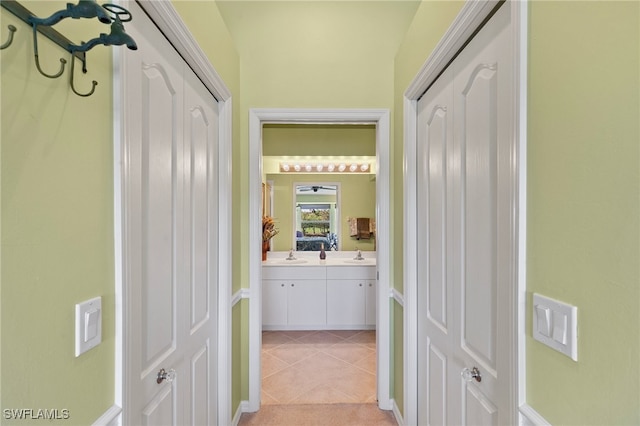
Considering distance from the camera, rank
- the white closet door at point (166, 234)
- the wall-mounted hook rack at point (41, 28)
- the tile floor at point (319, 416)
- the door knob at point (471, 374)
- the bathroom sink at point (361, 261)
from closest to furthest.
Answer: the wall-mounted hook rack at point (41, 28) < the white closet door at point (166, 234) < the door knob at point (471, 374) < the tile floor at point (319, 416) < the bathroom sink at point (361, 261)

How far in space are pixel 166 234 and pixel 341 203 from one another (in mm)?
3087

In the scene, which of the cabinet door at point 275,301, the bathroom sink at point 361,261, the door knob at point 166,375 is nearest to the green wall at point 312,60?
the door knob at point 166,375

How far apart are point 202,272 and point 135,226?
662mm

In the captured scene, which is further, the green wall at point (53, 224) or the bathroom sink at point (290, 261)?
the bathroom sink at point (290, 261)

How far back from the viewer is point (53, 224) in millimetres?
659

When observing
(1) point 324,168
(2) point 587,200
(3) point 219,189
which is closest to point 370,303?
(1) point 324,168

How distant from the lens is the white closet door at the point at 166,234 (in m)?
0.94

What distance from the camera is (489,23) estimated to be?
1.04 metres

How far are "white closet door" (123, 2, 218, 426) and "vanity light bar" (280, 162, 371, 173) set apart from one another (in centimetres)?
243

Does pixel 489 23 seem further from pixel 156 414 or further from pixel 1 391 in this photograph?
pixel 156 414

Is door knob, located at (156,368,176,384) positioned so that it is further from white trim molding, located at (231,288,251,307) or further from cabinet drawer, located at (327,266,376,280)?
cabinet drawer, located at (327,266,376,280)

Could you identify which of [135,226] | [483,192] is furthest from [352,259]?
[135,226]

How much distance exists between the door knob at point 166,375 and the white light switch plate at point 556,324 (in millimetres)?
1219

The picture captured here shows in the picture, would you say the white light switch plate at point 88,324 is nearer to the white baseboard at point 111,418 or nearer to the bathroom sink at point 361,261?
the white baseboard at point 111,418
